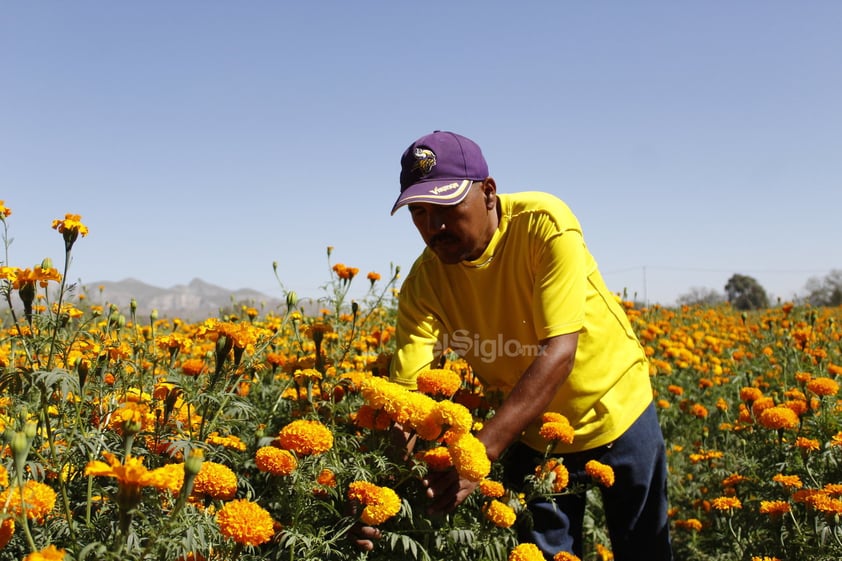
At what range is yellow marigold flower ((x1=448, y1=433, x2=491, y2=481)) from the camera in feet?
5.17

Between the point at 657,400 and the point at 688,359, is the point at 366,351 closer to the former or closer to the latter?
the point at 657,400

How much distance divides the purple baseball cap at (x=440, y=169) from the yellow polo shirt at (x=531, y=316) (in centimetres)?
26

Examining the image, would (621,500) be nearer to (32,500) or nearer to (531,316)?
(531,316)

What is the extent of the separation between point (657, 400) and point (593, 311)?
237 cm

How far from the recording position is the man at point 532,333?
2037 millimetres

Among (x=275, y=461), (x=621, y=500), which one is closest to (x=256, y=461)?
(x=275, y=461)

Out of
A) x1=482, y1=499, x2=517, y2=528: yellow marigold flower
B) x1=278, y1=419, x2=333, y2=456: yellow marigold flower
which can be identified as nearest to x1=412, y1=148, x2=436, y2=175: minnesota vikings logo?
x1=278, y1=419, x2=333, y2=456: yellow marigold flower

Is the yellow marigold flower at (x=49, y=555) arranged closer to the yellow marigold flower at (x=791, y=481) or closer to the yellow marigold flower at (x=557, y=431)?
the yellow marigold flower at (x=557, y=431)

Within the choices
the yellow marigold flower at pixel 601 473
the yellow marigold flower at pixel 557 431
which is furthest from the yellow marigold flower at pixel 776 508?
the yellow marigold flower at pixel 557 431

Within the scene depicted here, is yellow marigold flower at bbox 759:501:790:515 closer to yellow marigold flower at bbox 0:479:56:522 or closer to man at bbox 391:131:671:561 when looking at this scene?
man at bbox 391:131:671:561

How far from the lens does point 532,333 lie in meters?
2.34

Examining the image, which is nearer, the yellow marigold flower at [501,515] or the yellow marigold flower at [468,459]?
the yellow marigold flower at [468,459]

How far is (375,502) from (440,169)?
1048 mm

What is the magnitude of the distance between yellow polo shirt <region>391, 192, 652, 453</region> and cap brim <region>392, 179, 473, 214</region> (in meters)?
0.29
